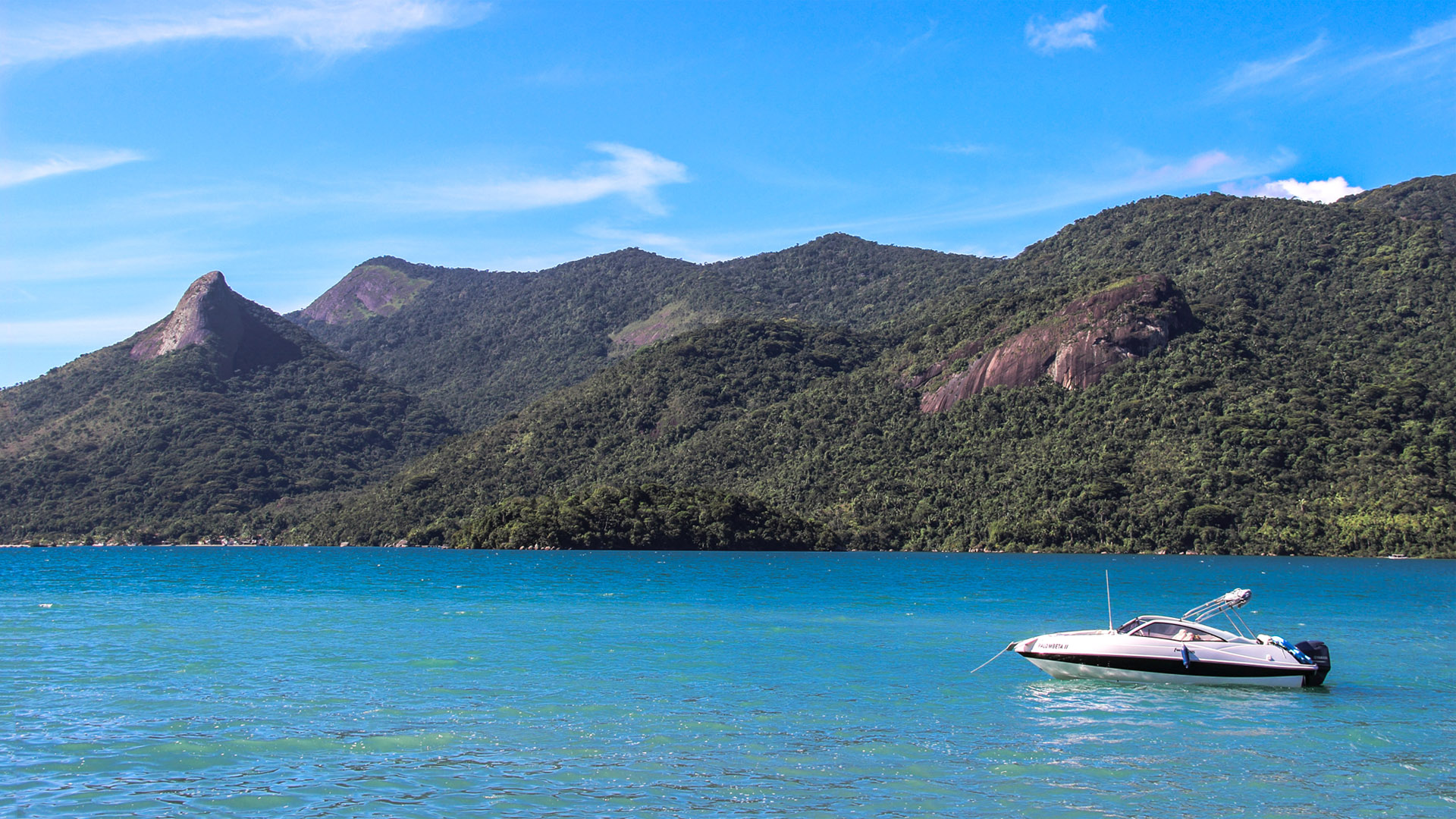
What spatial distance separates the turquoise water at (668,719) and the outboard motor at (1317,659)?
0.70 m

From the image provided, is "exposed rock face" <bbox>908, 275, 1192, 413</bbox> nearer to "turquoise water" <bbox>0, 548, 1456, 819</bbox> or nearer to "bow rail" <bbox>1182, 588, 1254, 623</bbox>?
"turquoise water" <bbox>0, 548, 1456, 819</bbox>

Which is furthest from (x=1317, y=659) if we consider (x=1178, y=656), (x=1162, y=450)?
(x=1162, y=450)

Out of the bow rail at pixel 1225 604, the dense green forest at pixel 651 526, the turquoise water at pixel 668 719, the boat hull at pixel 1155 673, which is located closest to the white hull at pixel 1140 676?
the boat hull at pixel 1155 673

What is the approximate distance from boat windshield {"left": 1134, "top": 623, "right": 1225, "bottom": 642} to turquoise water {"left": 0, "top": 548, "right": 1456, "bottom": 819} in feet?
4.89

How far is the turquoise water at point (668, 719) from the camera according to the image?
18391 mm

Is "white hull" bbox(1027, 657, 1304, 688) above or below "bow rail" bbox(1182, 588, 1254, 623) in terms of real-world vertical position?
below

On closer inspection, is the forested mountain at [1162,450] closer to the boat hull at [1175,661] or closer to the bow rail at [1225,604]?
the bow rail at [1225,604]

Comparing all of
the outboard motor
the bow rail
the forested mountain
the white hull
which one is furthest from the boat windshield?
the forested mountain

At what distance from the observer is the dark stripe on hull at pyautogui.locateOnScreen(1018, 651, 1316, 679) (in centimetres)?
3173

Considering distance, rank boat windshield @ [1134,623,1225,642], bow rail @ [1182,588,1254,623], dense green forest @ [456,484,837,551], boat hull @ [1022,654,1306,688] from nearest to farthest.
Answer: boat hull @ [1022,654,1306,688]
boat windshield @ [1134,623,1225,642]
bow rail @ [1182,588,1254,623]
dense green forest @ [456,484,837,551]

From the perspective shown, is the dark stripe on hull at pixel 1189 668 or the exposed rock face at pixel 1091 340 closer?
the dark stripe on hull at pixel 1189 668

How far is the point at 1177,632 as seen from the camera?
32.8 meters

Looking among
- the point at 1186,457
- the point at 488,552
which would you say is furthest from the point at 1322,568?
the point at 488,552

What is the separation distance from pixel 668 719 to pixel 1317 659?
19.7 meters
